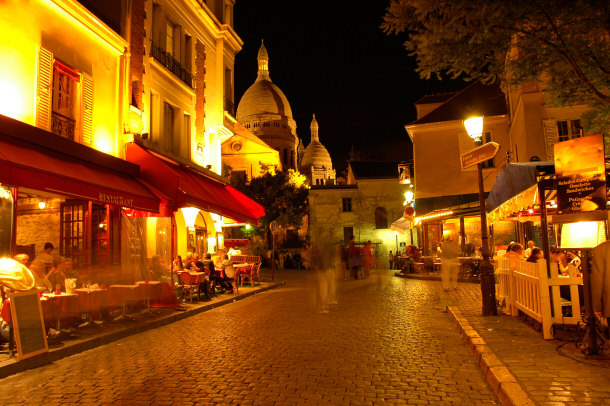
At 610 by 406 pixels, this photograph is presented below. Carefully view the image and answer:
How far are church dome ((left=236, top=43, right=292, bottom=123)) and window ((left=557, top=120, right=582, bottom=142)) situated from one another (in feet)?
230

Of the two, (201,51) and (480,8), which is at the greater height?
(201,51)

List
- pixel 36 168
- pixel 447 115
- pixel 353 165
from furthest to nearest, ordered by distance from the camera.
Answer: pixel 353 165, pixel 447 115, pixel 36 168

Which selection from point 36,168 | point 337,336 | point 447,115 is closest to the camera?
point 337,336

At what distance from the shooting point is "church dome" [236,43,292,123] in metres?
86.4

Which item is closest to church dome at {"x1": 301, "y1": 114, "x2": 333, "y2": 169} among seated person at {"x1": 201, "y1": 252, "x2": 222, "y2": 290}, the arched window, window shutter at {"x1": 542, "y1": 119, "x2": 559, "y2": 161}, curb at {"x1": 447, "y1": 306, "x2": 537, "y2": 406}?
the arched window

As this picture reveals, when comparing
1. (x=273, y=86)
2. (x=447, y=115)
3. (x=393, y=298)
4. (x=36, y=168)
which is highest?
(x=273, y=86)

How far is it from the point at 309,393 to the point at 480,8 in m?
5.11

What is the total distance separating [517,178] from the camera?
835cm

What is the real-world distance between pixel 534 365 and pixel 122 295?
811 centimetres

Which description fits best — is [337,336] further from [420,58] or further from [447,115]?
[447,115]

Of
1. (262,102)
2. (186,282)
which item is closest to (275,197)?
(186,282)

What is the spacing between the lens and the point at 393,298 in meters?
14.1

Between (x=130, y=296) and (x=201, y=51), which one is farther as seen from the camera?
(x=201, y=51)

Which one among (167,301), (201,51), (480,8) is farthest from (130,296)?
(201,51)
